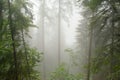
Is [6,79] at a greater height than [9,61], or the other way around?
[9,61]

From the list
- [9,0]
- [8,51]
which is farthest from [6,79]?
[9,0]

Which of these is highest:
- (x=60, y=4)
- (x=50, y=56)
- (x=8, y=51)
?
(x=60, y=4)

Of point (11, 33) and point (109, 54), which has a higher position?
point (11, 33)

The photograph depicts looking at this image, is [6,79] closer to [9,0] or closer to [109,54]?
[9,0]

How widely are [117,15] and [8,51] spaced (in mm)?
6857

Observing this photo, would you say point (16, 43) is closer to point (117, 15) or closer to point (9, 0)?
point (9, 0)

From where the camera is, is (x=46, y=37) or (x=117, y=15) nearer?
(x=117, y=15)

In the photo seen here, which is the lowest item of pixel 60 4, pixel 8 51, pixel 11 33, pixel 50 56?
pixel 50 56

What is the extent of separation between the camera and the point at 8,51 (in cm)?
1253

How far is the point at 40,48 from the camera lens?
39.0 meters

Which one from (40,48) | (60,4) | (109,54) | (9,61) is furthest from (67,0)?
(9,61)

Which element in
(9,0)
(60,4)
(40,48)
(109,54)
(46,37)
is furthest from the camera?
(46,37)

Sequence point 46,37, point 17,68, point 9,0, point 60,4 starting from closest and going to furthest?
point 9,0
point 17,68
point 60,4
point 46,37

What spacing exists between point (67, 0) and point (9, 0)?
22.8 m
